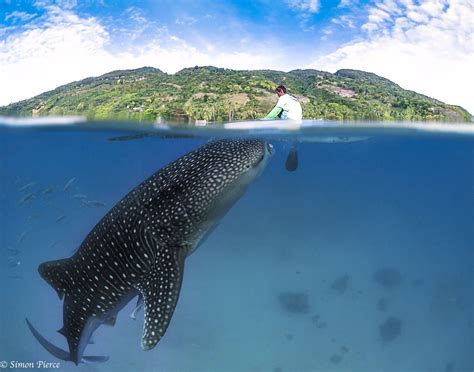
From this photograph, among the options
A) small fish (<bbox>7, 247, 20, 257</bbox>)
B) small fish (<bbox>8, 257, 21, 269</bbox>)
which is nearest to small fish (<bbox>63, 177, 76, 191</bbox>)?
small fish (<bbox>7, 247, 20, 257</bbox>)

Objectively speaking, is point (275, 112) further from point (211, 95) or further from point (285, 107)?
point (211, 95)

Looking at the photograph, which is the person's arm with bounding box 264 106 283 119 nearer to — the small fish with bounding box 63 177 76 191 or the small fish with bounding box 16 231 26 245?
the small fish with bounding box 16 231 26 245

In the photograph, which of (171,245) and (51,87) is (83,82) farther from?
(171,245)

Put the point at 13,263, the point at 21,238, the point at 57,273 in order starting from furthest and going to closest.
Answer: the point at 21,238
the point at 13,263
the point at 57,273

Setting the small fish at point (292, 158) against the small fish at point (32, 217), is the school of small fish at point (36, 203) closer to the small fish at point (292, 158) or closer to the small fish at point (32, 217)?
the small fish at point (32, 217)

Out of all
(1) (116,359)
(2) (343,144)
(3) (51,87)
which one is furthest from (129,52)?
(2) (343,144)

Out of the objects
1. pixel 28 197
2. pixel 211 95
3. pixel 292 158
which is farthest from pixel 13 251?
pixel 292 158

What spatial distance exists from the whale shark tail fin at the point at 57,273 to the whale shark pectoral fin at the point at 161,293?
1.18 meters

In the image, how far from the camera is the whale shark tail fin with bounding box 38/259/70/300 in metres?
4.95

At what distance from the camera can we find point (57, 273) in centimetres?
499

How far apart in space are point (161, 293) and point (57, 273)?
164 centimetres

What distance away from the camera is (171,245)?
4.55 meters

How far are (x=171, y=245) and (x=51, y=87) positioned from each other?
758 centimetres

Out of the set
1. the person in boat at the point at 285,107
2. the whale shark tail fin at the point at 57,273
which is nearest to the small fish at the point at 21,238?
the person in boat at the point at 285,107
